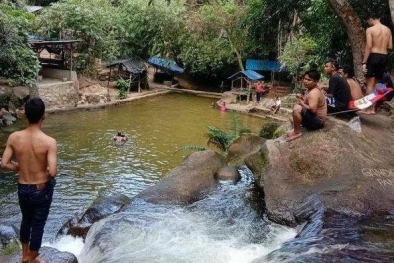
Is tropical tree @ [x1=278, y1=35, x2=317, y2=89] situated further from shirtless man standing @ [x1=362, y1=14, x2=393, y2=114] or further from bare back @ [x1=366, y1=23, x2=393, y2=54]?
bare back @ [x1=366, y1=23, x2=393, y2=54]

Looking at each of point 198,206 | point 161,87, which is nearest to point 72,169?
point 198,206

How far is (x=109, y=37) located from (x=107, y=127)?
10.6 metres

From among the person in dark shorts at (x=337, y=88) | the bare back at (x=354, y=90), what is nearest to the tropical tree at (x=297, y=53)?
the bare back at (x=354, y=90)

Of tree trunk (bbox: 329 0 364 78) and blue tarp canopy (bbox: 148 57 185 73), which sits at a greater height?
tree trunk (bbox: 329 0 364 78)

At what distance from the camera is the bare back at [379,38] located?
9500 mm

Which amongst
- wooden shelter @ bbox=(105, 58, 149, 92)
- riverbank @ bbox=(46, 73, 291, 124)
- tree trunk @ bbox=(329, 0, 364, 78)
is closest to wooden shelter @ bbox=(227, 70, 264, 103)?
riverbank @ bbox=(46, 73, 291, 124)

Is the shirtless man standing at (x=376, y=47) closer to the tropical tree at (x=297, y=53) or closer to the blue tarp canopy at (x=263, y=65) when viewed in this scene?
the tropical tree at (x=297, y=53)

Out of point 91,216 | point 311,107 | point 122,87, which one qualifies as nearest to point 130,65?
point 122,87

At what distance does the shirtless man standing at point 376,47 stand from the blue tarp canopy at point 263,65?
65.4ft

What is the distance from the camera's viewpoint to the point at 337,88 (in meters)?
9.48

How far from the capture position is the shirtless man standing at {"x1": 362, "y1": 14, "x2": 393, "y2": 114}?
9.54m

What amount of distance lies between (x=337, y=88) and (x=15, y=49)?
468 inches

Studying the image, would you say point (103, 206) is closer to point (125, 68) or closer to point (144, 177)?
point (144, 177)

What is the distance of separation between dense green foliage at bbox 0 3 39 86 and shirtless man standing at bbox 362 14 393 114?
12.0 m
